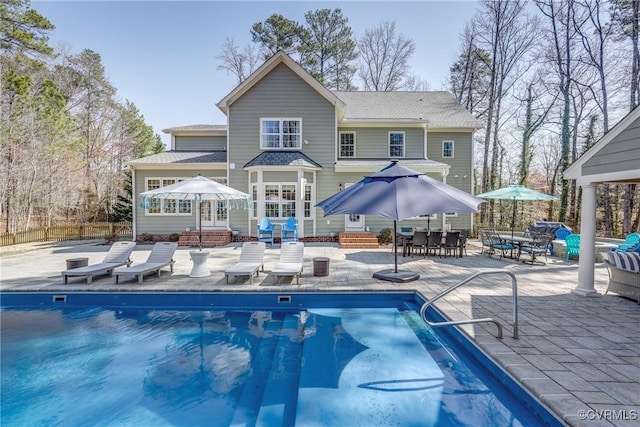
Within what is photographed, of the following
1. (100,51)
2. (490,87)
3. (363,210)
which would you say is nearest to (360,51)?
(490,87)

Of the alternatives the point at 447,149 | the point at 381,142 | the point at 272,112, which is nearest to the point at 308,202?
the point at 272,112

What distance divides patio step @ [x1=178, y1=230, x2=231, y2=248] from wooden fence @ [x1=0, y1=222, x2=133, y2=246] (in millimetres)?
4501

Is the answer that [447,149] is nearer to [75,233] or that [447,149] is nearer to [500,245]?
[500,245]

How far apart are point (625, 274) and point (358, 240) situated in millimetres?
8809

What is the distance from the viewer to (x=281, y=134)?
1520 cm

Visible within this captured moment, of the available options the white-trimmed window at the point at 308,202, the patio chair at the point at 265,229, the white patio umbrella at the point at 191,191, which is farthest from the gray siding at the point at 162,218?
the white patio umbrella at the point at 191,191

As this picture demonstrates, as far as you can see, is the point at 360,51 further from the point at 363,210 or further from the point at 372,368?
the point at 372,368

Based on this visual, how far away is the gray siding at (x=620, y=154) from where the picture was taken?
Answer: 5.20 metres

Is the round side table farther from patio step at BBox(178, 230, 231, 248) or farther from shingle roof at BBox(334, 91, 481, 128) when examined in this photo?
shingle roof at BBox(334, 91, 481, 128)

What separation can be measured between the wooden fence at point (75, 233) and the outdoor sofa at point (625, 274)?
1906 cm

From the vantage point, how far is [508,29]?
67.8 feet

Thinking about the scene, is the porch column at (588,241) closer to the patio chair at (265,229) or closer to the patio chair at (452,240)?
the patio chair at (452,240)

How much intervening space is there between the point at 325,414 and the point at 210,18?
16705mm

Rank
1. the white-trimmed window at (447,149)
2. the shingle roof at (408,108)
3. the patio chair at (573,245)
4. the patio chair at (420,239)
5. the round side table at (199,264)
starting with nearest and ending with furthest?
the round side table at (199,264)
the patio chair at (573,245)
the patio chair at (420,239)
the shingle roof at (408,108)
the white-trimmed window at (447,149)
